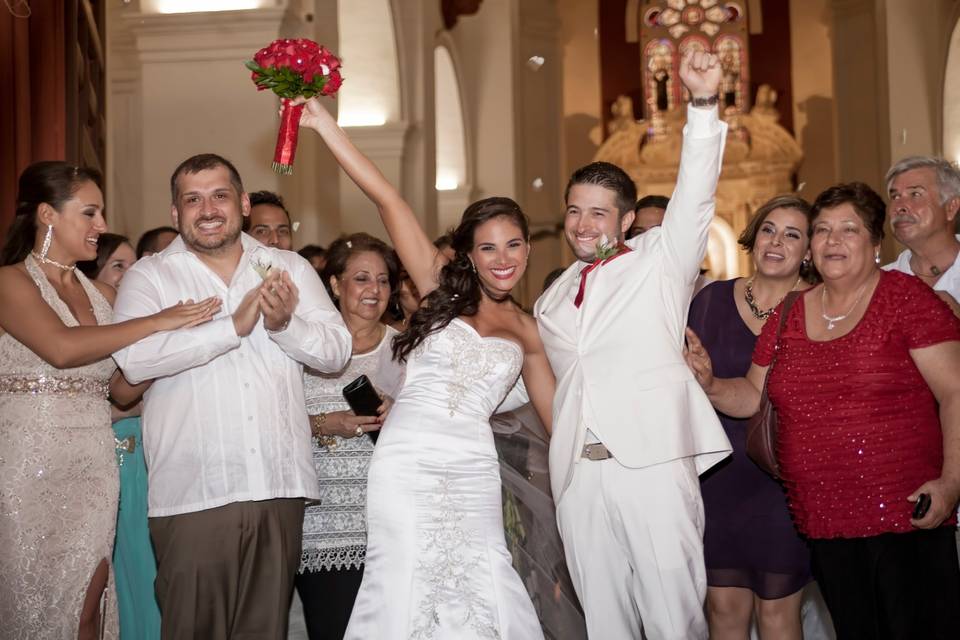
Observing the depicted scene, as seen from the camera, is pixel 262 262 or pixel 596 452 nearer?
pixel 596 452

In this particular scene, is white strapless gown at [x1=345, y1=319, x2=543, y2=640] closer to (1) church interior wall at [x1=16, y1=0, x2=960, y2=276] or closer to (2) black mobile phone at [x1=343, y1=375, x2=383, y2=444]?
(2) black mobile phone at [x1=343, y1=375, x2=383, y2=444]

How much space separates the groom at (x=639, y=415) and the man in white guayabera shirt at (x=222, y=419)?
0.95 m

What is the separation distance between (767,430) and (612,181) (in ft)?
3.60

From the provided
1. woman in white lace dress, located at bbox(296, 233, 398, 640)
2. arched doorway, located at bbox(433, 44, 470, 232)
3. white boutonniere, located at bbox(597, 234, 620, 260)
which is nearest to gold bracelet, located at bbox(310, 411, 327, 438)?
woman in white lace dress, located at bbox(296, 233, 398, 640)

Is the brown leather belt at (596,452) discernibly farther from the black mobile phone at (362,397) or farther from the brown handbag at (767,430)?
the black mobile phone at (362,397)

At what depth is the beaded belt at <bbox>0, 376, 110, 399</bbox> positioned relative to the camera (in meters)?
4.29

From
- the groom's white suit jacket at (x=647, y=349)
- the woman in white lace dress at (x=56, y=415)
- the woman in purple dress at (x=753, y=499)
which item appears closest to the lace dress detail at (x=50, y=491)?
the woman in white lace dress at (x=56, y=415)

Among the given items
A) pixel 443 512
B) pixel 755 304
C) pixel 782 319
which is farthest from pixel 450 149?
pixel 443 512

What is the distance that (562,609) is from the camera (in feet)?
15.9

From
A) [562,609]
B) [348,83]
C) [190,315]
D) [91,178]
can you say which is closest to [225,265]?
[190,315]

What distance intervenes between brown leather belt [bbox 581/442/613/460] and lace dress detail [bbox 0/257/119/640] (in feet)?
5.88

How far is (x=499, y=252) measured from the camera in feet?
14.1

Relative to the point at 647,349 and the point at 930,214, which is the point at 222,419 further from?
the point at 930,214

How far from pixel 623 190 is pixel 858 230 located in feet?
2.76
